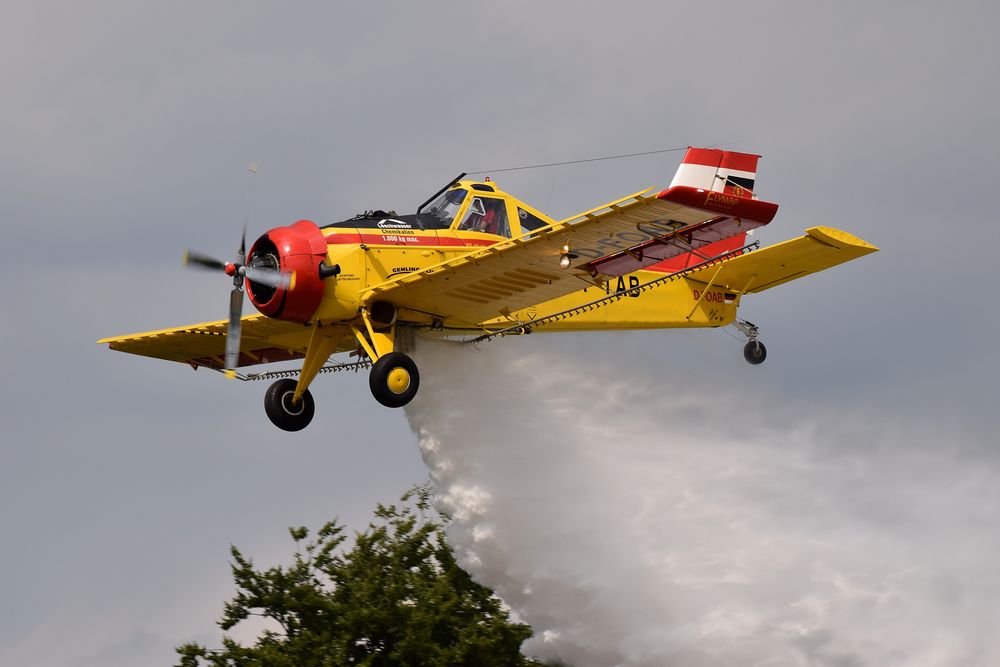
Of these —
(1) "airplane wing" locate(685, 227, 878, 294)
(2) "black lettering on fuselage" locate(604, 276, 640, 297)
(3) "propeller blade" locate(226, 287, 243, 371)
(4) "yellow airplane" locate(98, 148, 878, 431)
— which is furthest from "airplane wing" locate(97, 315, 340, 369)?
(1) "airplane wing" locate(685, 227, 878, 294)

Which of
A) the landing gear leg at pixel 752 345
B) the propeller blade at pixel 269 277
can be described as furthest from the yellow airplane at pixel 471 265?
the landing gear leg at pixel 752 345

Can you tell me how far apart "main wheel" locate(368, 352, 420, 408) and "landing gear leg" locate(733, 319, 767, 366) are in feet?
20.9

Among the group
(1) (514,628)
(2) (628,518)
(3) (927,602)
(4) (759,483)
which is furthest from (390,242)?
(1) (514,628)

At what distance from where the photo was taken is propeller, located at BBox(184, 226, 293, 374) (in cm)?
1802

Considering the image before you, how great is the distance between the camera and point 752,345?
885 inches

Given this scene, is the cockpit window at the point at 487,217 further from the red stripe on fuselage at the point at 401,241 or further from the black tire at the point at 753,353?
the black tire at the point at 753,353

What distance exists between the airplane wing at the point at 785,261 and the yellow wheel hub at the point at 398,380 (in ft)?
17.7

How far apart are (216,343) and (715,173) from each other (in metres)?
9.14

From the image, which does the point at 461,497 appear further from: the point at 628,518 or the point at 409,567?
the point at 409,567

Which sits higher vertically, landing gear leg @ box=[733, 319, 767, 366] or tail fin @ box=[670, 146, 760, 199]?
landing gear leg @ box=[733, 319, 767, 366]

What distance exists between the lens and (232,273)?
18.3m

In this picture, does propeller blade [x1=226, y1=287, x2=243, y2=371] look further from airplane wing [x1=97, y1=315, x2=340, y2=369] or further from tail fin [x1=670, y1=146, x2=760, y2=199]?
tail fin [x1=670, y1=146, x2=760, y2=199]

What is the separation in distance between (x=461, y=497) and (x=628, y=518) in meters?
2.47

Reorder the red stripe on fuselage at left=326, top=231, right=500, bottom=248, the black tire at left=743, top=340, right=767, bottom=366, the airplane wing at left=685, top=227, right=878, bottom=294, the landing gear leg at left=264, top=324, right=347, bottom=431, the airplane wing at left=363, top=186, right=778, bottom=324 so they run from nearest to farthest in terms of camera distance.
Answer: the airplane wing at left=363, top=186, right=778, bottom=324, the red stripe on fuselage at left=326, top=231, right=500, bottom=248, the airplane wing at left=685, top=227, right=878, bottom=294, the landing gear leg at left=264, top=324, right=347, bottom=431, the black tire at left=743, top=340, right=767, bottom=366
